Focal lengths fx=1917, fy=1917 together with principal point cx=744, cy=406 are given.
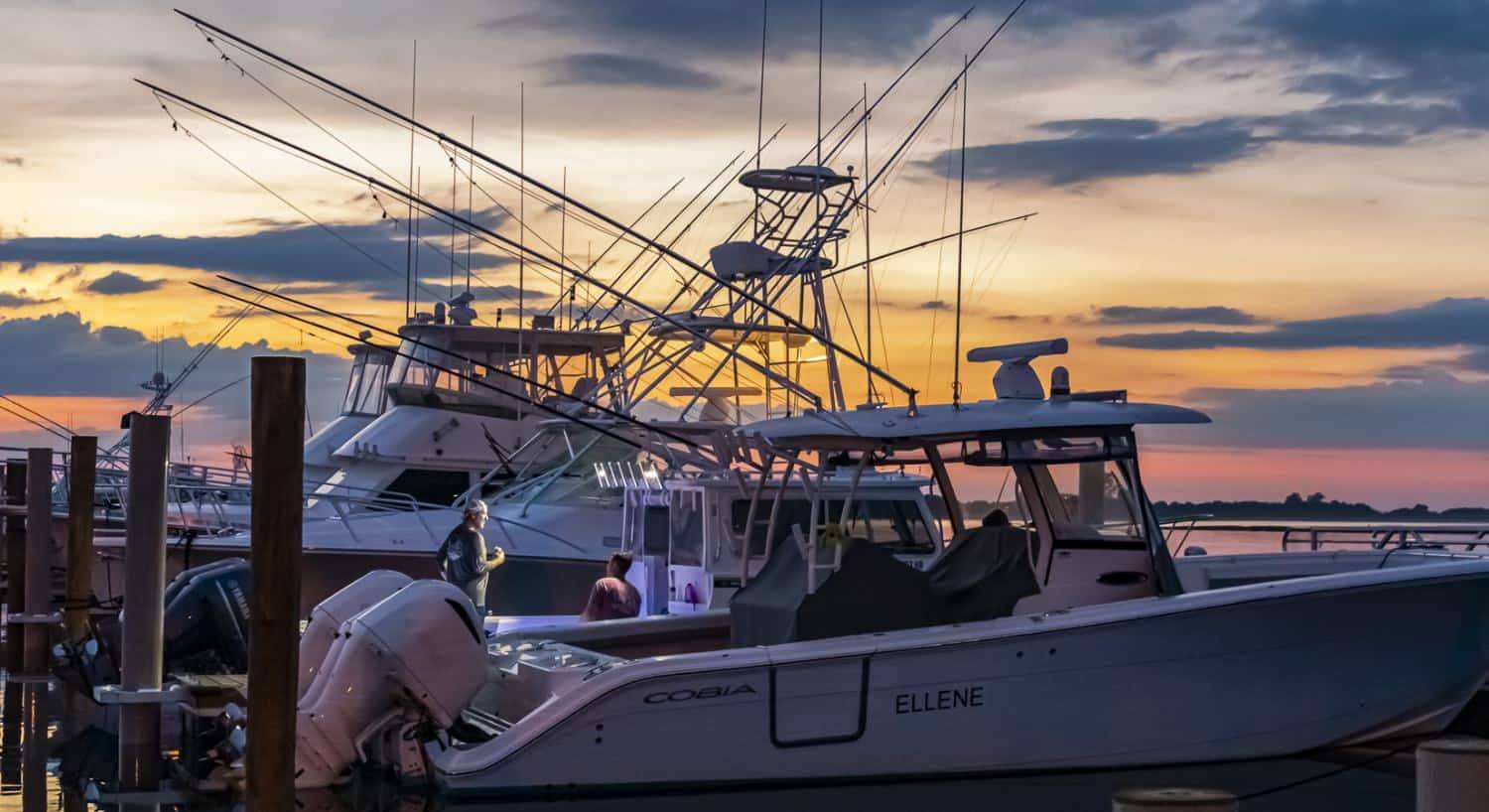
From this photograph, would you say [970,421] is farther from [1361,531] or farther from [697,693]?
[1361,531]

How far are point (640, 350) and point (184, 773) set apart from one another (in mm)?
10038

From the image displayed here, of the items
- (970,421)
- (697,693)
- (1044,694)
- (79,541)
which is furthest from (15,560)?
(1044,694)

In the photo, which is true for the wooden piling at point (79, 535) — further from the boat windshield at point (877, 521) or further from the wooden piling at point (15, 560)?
the boat windshield at point (877, 521)

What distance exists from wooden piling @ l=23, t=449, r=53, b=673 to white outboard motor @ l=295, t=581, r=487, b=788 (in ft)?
23.7

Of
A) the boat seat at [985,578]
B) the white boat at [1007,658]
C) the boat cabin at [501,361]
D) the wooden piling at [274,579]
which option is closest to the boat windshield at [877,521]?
the white boat at [1007,658]

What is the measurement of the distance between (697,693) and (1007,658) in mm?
1791

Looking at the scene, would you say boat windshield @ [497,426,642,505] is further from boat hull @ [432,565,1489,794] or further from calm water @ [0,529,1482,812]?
boat hull @ [432,565,1489,794]

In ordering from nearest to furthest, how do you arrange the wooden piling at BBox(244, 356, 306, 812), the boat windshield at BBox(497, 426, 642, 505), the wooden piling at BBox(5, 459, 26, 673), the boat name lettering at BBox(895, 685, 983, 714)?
the wooden piling at BBox(244, 356, 306, 812)
the boat name lettering at BBox(895, 685, 983, 714)
the wooden piling at BBox(5, 459, 26, 673)
the boat windshield at BBox(497, 426, 642, 505)

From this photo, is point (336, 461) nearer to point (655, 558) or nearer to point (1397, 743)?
point (655, 558)

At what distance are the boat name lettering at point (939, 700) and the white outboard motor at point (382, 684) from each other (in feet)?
8.01

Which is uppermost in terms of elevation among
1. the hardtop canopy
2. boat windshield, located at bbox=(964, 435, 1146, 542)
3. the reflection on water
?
the hardtop canopy

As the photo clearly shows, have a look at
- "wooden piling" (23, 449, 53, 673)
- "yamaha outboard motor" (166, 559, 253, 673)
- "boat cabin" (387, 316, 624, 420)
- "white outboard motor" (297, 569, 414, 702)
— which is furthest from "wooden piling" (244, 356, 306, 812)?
"boat cabin" (387, 316, 624, 420)

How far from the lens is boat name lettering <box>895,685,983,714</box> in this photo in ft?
35.5

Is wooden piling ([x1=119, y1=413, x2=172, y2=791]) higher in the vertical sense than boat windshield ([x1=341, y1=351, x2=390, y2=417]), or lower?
lower
